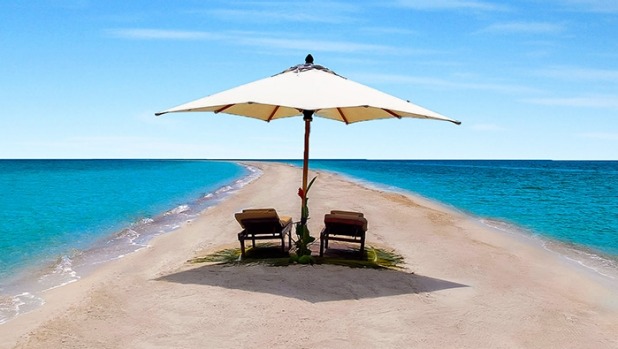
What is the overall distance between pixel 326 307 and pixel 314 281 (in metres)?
0.98

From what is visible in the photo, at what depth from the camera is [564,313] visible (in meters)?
6.11

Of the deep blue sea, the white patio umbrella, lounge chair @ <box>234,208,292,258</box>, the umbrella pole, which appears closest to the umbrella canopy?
the white patio umbrella

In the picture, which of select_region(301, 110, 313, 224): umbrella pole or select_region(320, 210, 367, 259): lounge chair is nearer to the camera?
select_region(301, 110, 313, 224): umbrella pole

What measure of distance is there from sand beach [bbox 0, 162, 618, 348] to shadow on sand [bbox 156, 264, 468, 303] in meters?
0.02

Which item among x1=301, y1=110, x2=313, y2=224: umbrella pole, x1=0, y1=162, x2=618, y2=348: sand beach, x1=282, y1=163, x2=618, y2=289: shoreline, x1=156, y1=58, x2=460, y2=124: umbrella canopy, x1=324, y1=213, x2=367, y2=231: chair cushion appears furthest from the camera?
x1=282, y1=163, x2=618, y2=289: shoreline

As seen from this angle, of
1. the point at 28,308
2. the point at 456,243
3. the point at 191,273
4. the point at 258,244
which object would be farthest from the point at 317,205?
the point at 28,308

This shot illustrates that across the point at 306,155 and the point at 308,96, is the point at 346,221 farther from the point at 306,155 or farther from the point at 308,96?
the point at 308,96

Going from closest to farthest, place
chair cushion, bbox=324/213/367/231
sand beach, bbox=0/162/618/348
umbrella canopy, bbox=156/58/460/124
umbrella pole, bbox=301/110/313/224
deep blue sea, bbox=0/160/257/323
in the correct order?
1. sand beach, bbox=0/162/618/348
2. umbrella canopy, bbox=156/58/460/124
3. umbrella pole, bbox=301/110/313/224
4. chair cushion, bbox=324/213/367/231
5. deep blue sea, bbox=0/160/257/323

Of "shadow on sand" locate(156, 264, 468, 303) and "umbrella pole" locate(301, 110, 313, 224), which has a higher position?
"umbrella pole" locate(301, 110, 313, 224)

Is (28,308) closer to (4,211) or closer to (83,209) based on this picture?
(83,209)

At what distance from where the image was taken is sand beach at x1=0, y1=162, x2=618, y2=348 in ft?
16.0

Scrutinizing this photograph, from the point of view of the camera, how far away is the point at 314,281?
6.70m

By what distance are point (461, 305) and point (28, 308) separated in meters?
5.84

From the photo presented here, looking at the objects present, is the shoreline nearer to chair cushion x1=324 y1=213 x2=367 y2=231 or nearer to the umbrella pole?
chair cushion x1=324 y1=213 x2=367 y2=231
